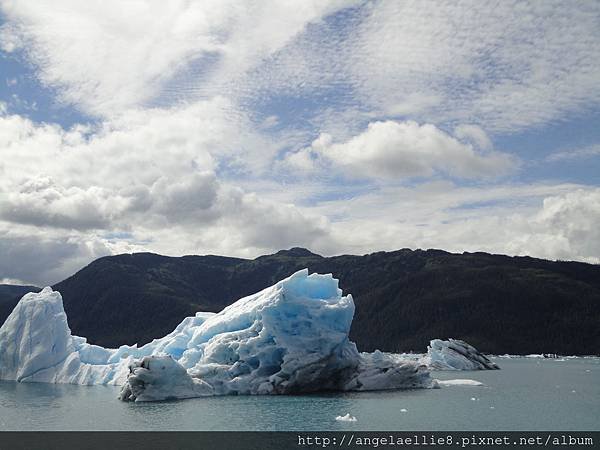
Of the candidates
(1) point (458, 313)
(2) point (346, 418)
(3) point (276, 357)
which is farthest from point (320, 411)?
(1) point (458, 313)

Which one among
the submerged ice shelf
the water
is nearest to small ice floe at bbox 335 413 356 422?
the water

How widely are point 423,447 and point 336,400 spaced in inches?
523

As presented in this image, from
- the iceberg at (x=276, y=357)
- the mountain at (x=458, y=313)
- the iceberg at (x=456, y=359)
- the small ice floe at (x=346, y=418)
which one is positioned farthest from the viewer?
the mountain at (x=458, y=313)

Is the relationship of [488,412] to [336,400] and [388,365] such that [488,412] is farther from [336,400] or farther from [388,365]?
Answer: [388,365]

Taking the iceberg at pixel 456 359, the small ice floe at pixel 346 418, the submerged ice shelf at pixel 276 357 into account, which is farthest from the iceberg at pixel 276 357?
the iceberg at pixel 456 359

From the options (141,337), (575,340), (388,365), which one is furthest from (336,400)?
(141,337)

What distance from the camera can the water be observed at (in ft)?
83.8

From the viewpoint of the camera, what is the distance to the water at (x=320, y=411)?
2555cm

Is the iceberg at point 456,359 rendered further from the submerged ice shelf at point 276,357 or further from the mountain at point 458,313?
the mountain at point 458,313

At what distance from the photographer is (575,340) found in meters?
148

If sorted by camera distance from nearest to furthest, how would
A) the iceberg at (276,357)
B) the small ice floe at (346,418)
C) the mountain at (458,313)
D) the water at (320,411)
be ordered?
the water at (320,411), the small ice floe at (346,418), the iceberg at (276,357), the mountain at (458,313)

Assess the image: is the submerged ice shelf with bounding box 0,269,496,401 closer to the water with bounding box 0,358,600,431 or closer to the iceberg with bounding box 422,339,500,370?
the water with bounding box 0,358,600,431

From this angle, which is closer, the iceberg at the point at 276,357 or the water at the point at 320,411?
the water at the point at 320,411

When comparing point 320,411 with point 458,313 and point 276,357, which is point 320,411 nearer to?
point 276,357
